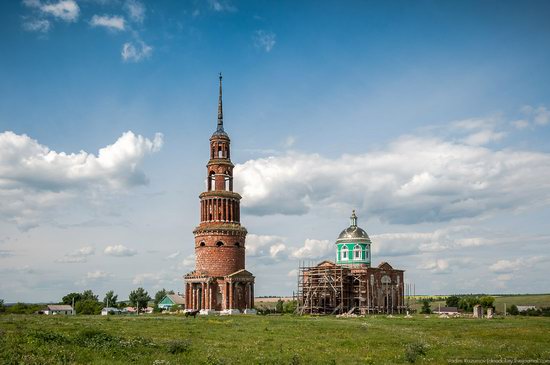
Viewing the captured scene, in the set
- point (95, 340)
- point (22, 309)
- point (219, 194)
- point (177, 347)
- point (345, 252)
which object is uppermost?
point (219, 194)

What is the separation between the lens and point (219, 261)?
250 ft

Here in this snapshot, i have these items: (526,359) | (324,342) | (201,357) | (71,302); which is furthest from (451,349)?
(71,302)

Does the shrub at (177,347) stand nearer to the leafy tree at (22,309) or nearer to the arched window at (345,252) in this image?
the arched window at (345,252)

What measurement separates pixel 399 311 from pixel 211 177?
36314 mm

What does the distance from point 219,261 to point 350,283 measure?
812 inches

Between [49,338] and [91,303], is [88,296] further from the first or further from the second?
[49,338]

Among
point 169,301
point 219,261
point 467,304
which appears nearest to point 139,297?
point 169,301

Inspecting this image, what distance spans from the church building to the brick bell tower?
10.3 meters

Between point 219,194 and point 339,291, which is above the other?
point 219,194

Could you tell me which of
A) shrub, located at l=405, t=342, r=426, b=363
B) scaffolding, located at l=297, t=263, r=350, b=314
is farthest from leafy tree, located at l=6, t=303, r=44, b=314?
shrub, located at l=405, t=342, r=426, b=363

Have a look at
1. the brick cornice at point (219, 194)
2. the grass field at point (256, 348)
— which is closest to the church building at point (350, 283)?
the brick cornice at point (219, 194)

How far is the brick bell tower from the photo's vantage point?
75.1 m

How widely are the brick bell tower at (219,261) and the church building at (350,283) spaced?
10324mm

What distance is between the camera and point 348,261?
86625mm
